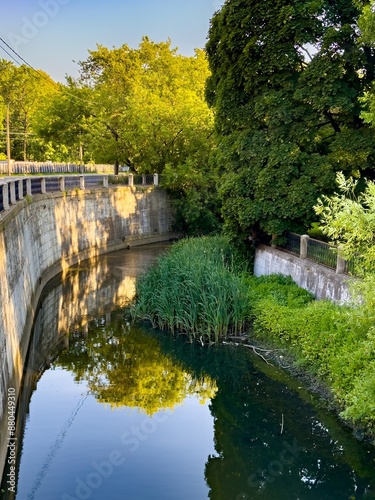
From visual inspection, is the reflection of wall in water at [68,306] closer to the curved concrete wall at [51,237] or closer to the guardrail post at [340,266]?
the curved concrete wall at [51,237]

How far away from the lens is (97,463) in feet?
27.5

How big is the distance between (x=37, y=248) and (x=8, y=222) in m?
6.56

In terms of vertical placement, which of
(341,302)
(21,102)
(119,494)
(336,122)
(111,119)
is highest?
(21,102)

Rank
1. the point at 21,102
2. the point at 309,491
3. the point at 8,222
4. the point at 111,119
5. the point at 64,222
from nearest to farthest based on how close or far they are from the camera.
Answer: the point at 309,491 → the point at 8,222 → the point at 64,222 → the point at 111,119 → the point at 21,102

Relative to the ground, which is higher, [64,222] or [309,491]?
[64,222]

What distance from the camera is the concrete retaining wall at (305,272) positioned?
12.4 m

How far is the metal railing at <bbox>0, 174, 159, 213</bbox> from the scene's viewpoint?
1378cm

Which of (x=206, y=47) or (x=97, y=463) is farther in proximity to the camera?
(x=206, y=47)

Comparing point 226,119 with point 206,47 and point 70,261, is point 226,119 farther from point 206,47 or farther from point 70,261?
point 70,261

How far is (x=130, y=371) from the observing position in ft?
39.7

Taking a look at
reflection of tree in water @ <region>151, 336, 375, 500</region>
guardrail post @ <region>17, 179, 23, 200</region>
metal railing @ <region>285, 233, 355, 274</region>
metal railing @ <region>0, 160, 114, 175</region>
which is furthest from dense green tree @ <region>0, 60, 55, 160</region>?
reflection of tree in water @ <region>151, 336, 375, 500</region>

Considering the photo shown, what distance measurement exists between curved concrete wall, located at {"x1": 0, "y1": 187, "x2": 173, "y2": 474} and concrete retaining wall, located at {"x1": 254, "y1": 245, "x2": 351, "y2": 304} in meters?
6.83

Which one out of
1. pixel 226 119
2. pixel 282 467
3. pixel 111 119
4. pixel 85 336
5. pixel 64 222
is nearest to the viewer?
pixel 282 467

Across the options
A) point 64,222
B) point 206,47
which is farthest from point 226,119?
point 64,222
